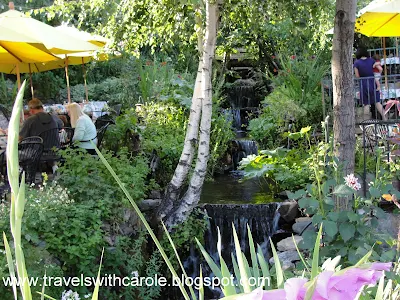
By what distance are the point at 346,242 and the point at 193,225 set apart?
2.62m

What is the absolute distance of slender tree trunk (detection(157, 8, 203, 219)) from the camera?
5.67 m

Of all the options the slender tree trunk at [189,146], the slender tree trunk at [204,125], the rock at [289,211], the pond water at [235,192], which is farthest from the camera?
the pond water at [235,192]

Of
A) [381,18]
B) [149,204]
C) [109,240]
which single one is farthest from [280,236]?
[381,18]

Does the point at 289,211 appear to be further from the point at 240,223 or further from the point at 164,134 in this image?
the point at 164,134

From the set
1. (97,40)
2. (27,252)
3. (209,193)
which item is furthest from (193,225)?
(97,40)

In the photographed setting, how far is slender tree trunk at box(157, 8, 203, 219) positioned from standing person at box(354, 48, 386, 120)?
11.1ft

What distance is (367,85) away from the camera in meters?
8.36

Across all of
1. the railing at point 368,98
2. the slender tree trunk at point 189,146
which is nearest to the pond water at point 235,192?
the slender tree trunk at point 189,146

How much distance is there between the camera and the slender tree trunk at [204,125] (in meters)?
5.40

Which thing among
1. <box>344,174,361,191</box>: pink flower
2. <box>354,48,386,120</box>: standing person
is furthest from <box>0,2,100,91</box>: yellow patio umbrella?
<box>354,48,386,120</box>: standing person

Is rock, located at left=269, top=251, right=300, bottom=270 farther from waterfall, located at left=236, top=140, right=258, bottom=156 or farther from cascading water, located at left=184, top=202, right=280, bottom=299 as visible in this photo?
waterfall, located at left=236, top=140, right=258, bottom=156

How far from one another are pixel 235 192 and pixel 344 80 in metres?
4.06

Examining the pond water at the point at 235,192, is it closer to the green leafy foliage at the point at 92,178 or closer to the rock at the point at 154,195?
the rock at the point at 154,195

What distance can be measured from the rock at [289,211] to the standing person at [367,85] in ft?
8.37
